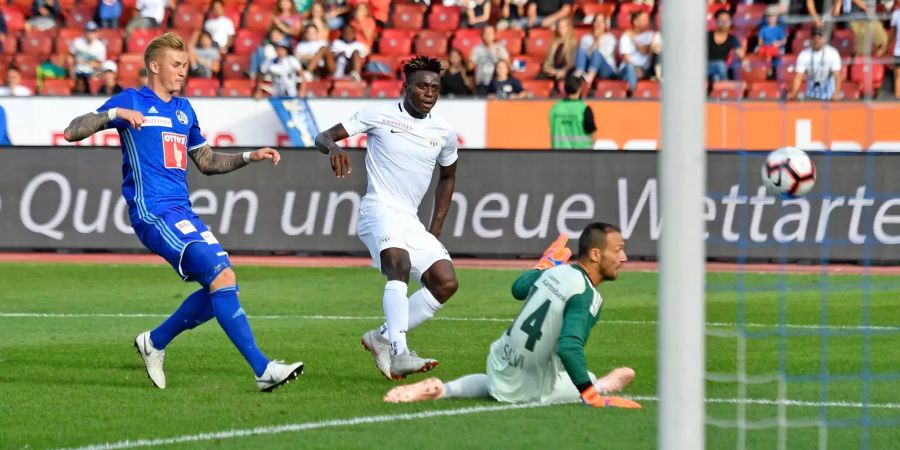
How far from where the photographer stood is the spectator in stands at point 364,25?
77.5 feet

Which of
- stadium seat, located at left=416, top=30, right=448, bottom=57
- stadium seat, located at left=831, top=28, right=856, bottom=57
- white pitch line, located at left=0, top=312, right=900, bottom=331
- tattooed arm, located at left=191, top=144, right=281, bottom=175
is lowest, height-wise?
white pitch line, located at left=0, top=312, right=900, bottom=331

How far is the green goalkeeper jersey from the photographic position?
7371 mm

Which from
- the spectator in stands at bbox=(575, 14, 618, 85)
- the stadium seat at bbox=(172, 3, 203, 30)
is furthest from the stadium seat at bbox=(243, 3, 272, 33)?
the spectator in stands at bbox=(575, 14, 618, 85)

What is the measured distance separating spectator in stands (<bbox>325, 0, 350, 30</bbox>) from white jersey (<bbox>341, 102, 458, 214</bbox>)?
48.8ft

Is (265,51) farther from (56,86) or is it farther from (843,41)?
(843,41)

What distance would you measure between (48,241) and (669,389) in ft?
45.4

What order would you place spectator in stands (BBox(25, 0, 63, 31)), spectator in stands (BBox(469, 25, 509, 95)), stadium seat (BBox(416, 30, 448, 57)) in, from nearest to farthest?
spectator in stands (BBox(469, 25, 509, 95))
stadium seat (BBox(416, 30, 448, 57))
spectator in stands (BBox(25, 0, 63, 31))

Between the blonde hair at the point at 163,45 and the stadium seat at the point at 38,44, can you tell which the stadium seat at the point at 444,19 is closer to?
the stadium seat at the point at 38,44

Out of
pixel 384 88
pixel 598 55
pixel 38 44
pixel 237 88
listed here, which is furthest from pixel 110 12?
pixel 598 55

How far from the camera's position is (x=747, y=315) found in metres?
12.4

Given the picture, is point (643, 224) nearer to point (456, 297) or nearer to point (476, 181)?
point (476, 181)

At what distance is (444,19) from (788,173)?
16.3 m

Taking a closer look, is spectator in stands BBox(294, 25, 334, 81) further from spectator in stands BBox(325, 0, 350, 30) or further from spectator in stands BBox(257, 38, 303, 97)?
spectator in stands BBox(325, 0, 350, 30)

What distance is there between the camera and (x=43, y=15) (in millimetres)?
25938
